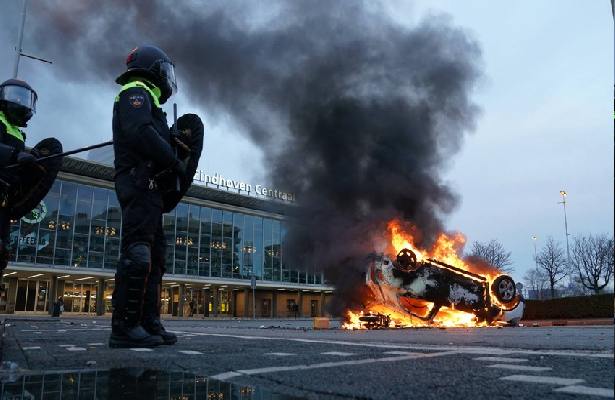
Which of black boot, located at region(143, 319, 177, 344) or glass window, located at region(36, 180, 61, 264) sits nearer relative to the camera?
black boot, located at region(143, 319, 177, 344)

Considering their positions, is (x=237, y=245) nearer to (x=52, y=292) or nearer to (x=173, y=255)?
(x=173, y=255)

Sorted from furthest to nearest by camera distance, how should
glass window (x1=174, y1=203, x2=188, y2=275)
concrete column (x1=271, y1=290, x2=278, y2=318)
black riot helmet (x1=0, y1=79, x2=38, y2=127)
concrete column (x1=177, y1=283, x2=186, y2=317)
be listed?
concrete column (x1=271, y1=290, x2=278, y2=318)
concrete column (x1=177, y1=283, x2=186, y2=317)
glass window (x1=174, y1=203, x2=188, y2=275)
black riot helmet (x1=0, y1=79, x2=38, y2=127)

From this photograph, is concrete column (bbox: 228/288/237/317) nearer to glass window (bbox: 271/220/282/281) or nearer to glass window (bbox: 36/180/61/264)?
glass window (bbox: 271/220/282/281)

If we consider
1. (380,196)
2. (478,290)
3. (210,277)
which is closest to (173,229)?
(210,277)

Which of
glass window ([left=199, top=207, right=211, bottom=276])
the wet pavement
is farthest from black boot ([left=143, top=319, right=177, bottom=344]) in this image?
glass window ([left=199, top=207, right=211, bottom=276])

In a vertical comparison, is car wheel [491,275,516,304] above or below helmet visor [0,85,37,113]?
below

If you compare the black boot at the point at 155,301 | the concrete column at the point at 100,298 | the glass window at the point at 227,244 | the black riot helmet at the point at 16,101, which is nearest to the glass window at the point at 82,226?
the concrete column at the point at 100,298

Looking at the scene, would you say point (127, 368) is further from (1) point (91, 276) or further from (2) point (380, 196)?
(1) point (91, 276)

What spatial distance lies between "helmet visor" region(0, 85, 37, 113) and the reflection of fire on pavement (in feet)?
36.2

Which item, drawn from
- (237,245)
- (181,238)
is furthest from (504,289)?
(237,245)

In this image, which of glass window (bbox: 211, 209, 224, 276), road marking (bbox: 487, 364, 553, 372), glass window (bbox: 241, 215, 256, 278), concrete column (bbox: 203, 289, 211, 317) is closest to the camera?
road marking (bbox: 487, 364, 553, 372)

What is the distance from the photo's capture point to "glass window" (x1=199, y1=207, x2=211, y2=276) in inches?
Result: 1850

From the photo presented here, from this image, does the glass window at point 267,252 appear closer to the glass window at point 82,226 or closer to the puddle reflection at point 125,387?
the glass window at point 82,226

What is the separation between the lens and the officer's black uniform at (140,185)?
4.36 m
